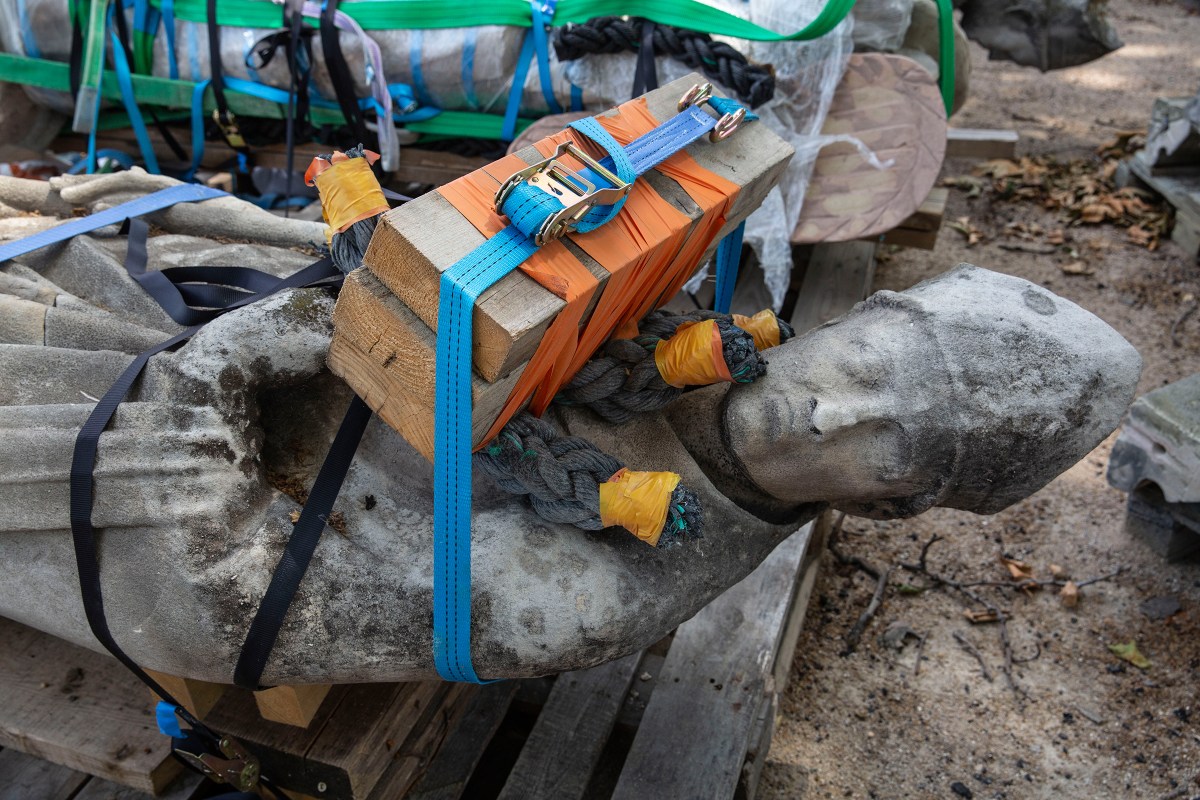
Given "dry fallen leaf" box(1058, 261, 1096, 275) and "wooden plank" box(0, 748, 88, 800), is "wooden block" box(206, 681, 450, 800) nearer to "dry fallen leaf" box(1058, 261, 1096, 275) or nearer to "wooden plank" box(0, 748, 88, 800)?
"wooden plank" box(0, 748, 88, 800)

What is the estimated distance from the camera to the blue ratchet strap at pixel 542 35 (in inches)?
123

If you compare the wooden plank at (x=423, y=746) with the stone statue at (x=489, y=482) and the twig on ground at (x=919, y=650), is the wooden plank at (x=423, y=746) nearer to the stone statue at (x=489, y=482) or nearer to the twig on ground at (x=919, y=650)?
the stone statue at (x=489, y=482)

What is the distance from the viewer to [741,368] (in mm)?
1486

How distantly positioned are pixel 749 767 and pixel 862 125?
194cm

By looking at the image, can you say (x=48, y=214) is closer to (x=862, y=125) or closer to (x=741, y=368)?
(x=741, y=368)

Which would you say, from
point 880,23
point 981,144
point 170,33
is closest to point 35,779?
point 170,33

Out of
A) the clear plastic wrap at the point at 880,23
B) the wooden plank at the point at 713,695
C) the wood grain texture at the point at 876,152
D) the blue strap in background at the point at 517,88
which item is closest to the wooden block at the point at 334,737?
the wooden plank at the point at 713,695

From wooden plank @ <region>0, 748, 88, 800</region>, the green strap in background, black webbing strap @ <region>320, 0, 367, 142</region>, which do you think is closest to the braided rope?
the green strap in background

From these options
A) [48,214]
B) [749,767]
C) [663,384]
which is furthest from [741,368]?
[48,214]

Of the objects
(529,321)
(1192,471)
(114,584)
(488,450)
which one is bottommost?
(1192,471)

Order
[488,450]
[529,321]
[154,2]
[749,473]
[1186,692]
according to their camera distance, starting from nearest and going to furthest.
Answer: [529,321], [488,450], [749,473], [1186,692], [154,2]

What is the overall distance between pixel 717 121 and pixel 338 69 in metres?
2.02

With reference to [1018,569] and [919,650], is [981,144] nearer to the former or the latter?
[1018,569]

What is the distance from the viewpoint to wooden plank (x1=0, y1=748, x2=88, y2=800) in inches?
81.7
